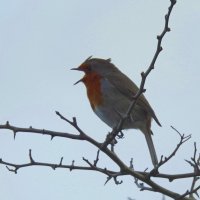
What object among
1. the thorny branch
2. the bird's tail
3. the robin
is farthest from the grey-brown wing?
the thorny branch

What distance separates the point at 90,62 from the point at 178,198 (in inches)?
151

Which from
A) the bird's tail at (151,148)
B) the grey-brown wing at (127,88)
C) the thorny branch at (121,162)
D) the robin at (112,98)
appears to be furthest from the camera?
the grey-brown wing at (127,88)

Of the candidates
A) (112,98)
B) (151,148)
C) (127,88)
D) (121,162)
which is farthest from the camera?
(127,88)

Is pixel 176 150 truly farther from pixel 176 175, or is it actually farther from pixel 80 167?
pixel 80 167

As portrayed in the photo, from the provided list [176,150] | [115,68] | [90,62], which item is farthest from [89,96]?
[176,150]

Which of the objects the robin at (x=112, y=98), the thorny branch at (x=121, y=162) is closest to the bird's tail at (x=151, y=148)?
the robin at (x=112, y=98)

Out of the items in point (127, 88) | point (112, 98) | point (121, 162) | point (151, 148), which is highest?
point (127, 88)

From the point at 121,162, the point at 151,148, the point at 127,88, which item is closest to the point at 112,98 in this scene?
the point at 127,88

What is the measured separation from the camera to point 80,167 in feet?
11.8

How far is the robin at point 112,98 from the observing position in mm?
6410

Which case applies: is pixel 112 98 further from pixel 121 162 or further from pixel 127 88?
pixel 121 162

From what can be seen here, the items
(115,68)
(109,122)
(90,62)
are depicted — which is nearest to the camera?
(109,122)

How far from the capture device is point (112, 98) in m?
6.62

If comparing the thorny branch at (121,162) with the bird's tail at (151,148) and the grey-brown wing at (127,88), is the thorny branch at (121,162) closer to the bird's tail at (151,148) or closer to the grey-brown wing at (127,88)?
the bird's tail at (151,148)
